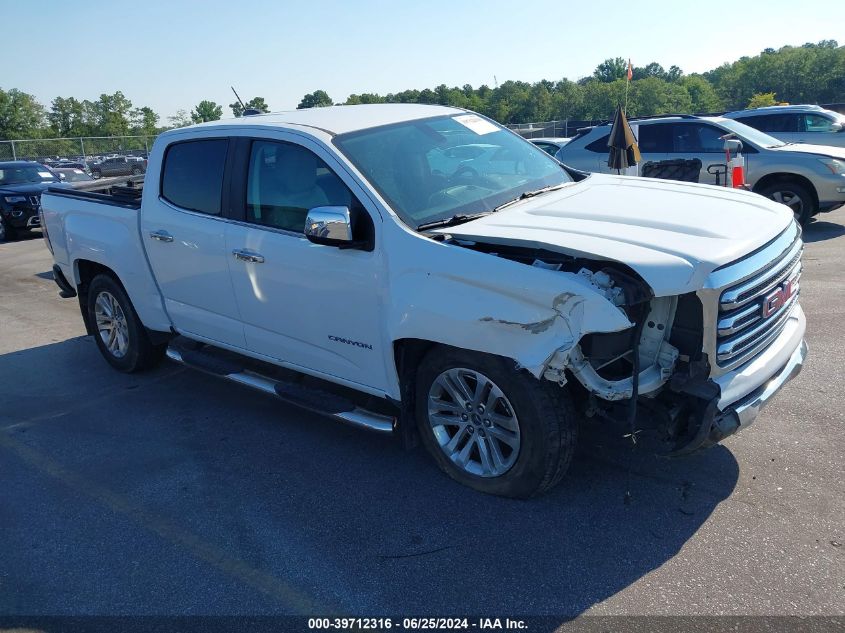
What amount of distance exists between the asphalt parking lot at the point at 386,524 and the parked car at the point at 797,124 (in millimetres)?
10779

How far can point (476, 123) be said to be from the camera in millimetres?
5094

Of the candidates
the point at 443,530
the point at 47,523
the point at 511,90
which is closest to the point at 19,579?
the point at 47,523

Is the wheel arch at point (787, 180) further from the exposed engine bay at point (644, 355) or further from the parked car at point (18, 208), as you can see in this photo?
the parked car at point (18, 208)

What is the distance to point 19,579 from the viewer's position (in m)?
3.45

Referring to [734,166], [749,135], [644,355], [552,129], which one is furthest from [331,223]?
[552,129]

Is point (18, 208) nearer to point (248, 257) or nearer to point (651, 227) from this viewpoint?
point (248, 257)

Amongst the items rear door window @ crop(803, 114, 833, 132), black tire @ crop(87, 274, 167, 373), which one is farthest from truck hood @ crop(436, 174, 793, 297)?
rear door window @ crop(803, 114, 833, 132)

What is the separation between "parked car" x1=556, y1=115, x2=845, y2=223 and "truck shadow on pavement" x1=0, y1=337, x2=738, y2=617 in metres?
7.85

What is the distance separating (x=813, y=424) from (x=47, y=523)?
4.45m

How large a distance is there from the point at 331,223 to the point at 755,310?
2.14 m

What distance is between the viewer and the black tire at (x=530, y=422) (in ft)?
11.3

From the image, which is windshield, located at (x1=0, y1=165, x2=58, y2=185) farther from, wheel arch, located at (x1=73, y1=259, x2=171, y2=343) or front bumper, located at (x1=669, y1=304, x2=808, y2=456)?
front bumper, located at (x1=669, y1=304, x2=808, y2=456)

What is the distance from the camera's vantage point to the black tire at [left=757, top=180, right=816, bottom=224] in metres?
10.6

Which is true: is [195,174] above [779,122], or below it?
above
